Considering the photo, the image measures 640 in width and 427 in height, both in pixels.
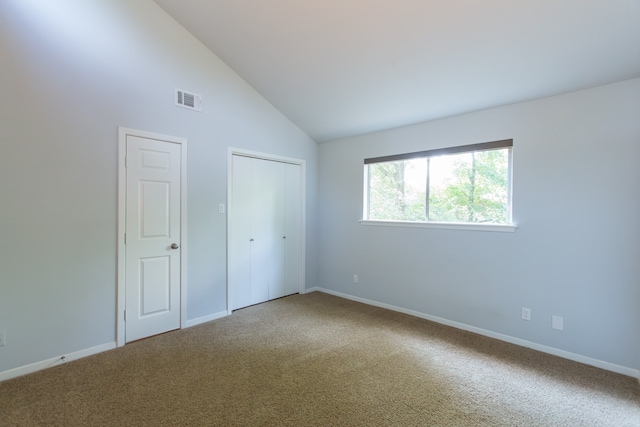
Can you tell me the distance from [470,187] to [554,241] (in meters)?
0.92

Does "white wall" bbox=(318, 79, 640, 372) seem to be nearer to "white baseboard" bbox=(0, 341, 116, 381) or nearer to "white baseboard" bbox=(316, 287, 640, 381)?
"white baseboard" bbox=(316, 287, 640, 381)

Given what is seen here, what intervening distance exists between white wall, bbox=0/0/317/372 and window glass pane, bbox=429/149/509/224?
2.72 meters

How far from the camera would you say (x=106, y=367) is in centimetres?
245

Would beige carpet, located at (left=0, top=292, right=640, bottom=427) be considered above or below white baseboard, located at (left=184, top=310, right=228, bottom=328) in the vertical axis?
below

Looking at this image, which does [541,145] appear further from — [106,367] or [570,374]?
[106,367]

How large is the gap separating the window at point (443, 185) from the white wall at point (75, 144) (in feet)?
7.48

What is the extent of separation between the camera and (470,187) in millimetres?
3283

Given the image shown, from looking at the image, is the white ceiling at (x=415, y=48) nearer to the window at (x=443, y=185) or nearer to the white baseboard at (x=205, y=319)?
the window at (x=443, y=185)

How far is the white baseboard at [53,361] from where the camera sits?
7.50 ft

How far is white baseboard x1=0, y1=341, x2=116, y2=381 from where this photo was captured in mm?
2285

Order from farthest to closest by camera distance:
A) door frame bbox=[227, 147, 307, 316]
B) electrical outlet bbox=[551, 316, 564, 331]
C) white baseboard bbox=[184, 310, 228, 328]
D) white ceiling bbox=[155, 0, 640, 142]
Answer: door frame bbox=[227, 147, 307, 316], white baseboard bbox=[184, 310, 228, 328], electrical outlet bbox=[551, 316, 564, 331], white ceiling bbox=[155, 0, 640, 142]

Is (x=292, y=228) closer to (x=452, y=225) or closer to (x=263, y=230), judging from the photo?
(x=263, y=230)

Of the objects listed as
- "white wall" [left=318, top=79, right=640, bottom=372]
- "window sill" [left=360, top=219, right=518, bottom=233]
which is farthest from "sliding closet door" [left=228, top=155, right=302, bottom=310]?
"white wall" [left=318, top=79, right=640, bottom=372]

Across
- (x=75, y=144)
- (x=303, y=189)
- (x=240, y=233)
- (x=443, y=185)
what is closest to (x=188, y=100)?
(x=75, y=144)
